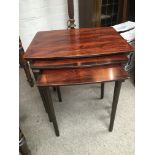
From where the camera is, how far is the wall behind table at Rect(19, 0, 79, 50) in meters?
1.71

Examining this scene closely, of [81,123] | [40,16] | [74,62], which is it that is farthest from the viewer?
[40,16]

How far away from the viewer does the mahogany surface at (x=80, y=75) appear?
825mm

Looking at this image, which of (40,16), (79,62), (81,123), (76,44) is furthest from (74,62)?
(40,16)

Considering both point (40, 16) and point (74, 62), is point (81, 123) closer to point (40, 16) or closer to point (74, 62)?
point (74, 62)

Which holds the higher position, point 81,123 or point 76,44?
point 76,44

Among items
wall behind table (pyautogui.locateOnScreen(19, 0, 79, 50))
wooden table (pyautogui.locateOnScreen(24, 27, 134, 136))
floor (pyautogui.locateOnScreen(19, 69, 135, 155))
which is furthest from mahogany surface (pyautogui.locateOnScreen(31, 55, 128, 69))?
wall behind table (pyautogui.locateOnScreen(19, 0, 79, 50))

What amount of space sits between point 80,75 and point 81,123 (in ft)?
1.70

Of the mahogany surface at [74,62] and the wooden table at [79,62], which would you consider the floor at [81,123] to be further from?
the mahogany surface at [74,62]

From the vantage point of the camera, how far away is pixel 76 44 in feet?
2.96

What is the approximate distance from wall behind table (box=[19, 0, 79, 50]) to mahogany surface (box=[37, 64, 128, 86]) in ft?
3.74

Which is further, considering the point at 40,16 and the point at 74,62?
the point at 40,16

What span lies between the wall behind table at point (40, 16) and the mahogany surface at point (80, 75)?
1.14 m

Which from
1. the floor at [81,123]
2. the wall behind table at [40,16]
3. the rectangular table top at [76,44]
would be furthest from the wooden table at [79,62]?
the wall behind table at [40,16]

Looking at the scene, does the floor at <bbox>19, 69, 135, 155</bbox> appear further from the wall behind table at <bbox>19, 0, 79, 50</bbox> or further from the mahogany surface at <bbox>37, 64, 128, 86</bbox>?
the wall behind table at <bbox>19, 0, 79, 50</bbox>
